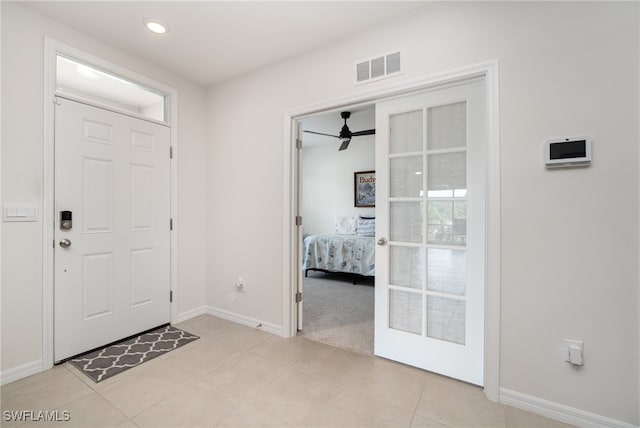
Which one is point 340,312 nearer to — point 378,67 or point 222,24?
point 378,67

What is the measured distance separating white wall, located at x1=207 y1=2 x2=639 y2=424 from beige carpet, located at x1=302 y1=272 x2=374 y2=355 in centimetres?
121

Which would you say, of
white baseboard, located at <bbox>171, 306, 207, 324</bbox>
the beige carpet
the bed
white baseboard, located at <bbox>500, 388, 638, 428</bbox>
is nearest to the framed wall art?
the bed

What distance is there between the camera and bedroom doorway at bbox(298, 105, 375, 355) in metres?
2.86

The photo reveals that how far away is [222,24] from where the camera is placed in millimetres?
2141

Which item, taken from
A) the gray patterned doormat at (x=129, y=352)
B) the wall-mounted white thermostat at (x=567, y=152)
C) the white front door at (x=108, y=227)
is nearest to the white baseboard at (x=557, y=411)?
the wall-mounted white thermostat at (x=567, y=152)

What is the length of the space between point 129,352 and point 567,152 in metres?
3.35

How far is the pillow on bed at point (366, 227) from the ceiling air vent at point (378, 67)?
330cm

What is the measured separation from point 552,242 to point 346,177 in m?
4.62

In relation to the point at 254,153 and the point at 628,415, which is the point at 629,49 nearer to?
the point at 628,415

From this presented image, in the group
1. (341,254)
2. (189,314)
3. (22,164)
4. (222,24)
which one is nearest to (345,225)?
(341,254)

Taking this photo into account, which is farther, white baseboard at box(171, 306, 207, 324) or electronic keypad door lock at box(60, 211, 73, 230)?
white baseboard at box(171, 306, 207, 324)

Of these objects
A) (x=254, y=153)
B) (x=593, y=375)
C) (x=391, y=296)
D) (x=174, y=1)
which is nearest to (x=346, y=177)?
(x=254, y=153)

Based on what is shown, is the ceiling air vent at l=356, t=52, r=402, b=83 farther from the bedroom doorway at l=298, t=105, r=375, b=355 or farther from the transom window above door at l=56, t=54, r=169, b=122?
the transom window above door at l=56, t=54, r=169, b=122

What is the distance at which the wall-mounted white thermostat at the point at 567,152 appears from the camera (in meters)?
1.49
